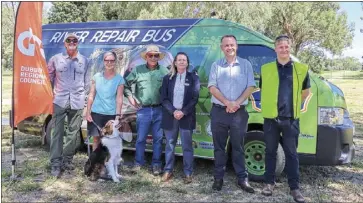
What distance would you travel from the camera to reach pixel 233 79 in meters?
4.62

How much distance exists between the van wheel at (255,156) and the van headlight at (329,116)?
2.68ft

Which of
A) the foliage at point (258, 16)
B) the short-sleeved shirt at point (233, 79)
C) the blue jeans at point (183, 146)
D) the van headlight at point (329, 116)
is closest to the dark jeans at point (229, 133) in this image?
the short-sleeved shirt at point (233, 79)

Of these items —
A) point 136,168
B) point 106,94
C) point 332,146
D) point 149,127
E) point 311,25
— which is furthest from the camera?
point 311,25

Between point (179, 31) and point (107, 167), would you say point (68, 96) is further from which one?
point (179, 31)

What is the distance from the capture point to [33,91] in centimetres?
508

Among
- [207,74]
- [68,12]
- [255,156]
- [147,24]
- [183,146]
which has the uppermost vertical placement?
[68,12]

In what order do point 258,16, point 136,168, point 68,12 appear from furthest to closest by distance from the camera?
1. point 68,12
2. point 258,16
3. point 136,168

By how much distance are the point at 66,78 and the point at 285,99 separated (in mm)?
3031

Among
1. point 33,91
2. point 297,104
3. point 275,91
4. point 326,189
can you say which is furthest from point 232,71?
point 33,91

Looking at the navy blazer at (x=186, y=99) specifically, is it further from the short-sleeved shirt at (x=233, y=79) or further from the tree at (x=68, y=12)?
the tree at (x=68, y=12)

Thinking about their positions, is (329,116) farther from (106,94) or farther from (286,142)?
(106,94)

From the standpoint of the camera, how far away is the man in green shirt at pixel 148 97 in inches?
212

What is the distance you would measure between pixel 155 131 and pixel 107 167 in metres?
0.87

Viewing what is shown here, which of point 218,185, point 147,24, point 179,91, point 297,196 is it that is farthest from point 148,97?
point 297,196
